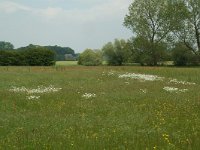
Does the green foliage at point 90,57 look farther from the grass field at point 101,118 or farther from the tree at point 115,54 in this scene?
the grass field at point 101,118

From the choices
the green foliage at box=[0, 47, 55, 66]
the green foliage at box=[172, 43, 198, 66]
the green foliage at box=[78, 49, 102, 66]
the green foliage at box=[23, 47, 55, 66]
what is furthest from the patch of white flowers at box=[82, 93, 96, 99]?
the green foliage at box=[78, 49, 102, 66]

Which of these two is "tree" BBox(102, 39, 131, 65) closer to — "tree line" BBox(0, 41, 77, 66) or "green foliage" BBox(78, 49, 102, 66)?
"green foliage" BBox(78, 49, 102, 66)

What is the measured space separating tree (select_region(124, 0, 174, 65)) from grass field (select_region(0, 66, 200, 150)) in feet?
191

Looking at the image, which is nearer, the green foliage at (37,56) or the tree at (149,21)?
the green foliage at (37,56)

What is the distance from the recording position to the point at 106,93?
2802cm

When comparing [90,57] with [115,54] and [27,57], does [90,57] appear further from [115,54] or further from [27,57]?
[27,57]

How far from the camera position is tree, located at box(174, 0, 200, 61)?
88062 millimetres

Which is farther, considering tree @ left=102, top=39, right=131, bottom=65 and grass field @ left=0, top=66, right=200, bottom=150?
tree @ left=102, top=39, right=131, bottom=65

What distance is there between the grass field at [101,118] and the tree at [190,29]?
5954 cm

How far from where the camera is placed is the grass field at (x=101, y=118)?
13594 mm

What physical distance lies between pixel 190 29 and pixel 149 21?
8.66 metres

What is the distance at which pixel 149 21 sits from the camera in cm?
8869

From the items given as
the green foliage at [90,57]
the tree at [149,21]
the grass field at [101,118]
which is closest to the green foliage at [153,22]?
the tree at [149,21]

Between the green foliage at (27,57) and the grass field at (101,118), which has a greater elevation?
the green foliage at (27,57)
